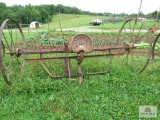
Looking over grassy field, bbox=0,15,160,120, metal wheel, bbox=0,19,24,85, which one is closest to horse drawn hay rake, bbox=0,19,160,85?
metal wheel, bbox=0,19,24,85

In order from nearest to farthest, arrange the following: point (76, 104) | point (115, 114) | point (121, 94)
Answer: point (115, 114) → point (76, 104) → point (121, 94)

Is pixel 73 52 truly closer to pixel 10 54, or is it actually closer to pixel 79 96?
pixel 79 96

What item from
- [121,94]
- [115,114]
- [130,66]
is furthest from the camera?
[130,66]

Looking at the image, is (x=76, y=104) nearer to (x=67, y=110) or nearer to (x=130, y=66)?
(x=67, y=110)

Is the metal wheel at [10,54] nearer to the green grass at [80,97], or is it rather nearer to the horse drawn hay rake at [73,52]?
the horse drawn hay rake at [73,52]

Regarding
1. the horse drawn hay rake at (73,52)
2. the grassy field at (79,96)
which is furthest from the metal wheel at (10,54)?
the grassy field at (79,96)

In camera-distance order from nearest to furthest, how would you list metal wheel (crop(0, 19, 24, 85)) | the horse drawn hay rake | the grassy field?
the grassy field
metal wheel (crop(0, 19, 24, 85))
the horse drawn hay rake

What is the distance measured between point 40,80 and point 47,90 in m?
0.48

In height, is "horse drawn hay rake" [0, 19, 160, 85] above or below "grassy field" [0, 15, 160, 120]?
above

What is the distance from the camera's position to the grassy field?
311cm

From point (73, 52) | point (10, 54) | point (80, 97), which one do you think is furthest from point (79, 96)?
point (10, 54)

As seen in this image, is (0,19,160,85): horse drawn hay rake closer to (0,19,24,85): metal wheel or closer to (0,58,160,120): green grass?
(0,19,24,85): metal wheel

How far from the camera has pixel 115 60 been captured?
5875 mm

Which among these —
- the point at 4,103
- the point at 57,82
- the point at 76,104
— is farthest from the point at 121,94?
the point at 4,103
